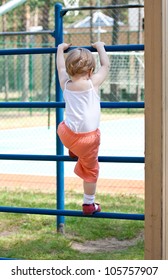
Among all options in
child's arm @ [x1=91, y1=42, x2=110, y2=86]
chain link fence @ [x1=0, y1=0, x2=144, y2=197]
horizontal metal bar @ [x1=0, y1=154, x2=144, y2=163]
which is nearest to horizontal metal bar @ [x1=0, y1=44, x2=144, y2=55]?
child's arm @ [x1=91, y1=42, x2=110, y2=86]

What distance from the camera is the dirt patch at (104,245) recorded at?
5000mm

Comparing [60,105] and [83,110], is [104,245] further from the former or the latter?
[83,110]

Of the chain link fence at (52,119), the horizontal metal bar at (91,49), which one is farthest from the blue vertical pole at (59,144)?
the chain link fence at (52,119)

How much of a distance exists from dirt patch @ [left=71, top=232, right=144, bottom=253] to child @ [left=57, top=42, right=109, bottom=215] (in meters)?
1.53

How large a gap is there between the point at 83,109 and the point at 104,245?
1905mm

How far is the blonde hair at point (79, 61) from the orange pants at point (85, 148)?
0.95ft

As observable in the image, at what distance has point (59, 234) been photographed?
535cm

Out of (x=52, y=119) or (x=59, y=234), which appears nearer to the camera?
(x=59, y=234)

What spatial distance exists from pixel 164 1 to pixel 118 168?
263 inches

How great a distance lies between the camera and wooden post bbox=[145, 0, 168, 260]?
3.01 metres

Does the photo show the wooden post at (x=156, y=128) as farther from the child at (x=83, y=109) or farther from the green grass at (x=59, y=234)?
the green grass at (x=59, y=234)

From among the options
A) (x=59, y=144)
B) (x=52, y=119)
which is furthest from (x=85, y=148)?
(x=52, y=119)

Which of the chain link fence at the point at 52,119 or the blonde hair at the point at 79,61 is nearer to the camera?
the blonde hair at the point at 79,61

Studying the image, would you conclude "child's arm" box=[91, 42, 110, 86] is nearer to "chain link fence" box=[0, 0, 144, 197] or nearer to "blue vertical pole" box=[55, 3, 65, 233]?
"blue vertical pole" box=[55, 3, 65, 233]
